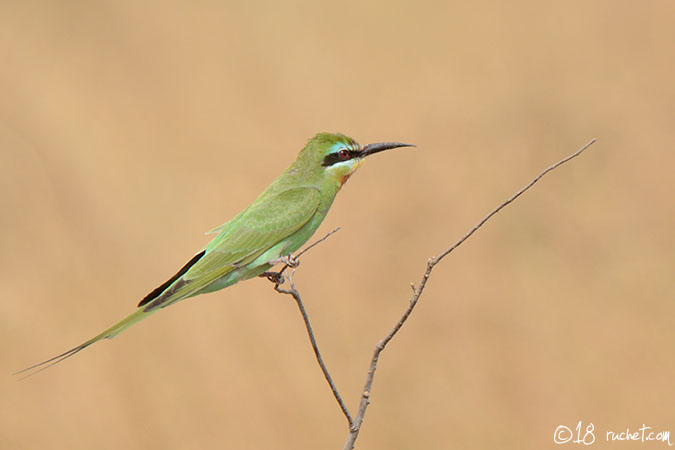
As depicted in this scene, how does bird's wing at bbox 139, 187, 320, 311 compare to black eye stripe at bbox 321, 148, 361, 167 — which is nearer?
bird's wing at bbox 139, 187, 320, 311

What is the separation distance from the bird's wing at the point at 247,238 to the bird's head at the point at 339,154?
9 centimetres

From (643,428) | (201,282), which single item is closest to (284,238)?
(201,282)

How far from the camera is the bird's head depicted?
4.74ft

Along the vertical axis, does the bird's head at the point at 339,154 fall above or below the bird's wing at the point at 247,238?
above

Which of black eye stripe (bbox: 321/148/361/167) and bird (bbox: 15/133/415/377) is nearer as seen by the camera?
bird (bbox: 15/133/415/377)

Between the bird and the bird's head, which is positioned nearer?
the bird

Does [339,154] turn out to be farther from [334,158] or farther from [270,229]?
[270,229]

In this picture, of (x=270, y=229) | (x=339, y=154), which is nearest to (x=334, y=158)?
(x=339, y=154)

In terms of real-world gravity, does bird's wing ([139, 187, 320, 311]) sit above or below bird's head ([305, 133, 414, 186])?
below

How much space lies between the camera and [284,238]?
1.31 m

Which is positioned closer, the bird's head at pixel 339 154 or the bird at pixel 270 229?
the bird at pixel 270 229

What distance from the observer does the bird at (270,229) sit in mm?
1158

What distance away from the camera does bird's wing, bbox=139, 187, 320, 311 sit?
3.79ft

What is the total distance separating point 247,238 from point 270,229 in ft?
0.18
